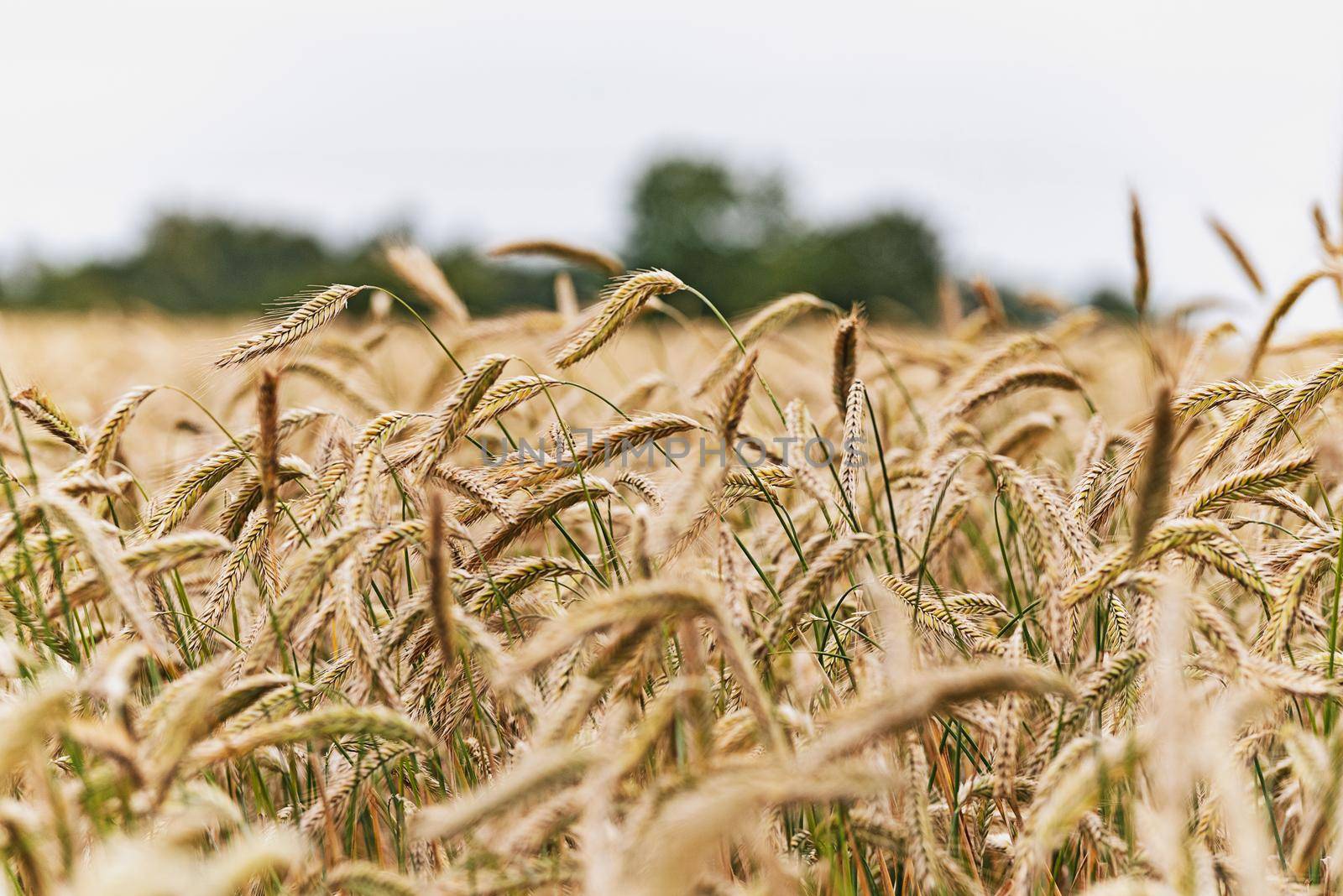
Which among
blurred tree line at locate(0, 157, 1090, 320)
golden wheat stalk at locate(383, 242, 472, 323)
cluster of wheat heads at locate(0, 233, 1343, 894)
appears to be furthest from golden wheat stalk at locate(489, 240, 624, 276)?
blurred tree line at locate(0, 157, 1090, 320)

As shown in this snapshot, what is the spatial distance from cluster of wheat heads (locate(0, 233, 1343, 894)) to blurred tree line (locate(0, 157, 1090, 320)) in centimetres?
2215

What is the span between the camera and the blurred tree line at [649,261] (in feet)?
116

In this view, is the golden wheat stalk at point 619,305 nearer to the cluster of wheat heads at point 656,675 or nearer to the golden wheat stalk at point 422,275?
the cluster of wheat heads at point 656,675

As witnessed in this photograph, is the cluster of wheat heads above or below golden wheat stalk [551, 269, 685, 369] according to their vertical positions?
below

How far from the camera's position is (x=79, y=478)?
1.74 meters

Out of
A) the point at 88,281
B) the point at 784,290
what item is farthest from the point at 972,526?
the point at 88,281

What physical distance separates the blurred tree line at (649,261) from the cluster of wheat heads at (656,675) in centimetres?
2215

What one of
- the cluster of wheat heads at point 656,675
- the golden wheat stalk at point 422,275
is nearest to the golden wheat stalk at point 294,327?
the cluster of wheat heads at point 656,675

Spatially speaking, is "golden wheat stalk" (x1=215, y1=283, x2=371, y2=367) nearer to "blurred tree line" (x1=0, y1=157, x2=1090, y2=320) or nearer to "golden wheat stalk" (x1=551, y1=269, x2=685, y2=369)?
"golden wheat stalk" (x1=551, y1=269, x2=685, y2=369)

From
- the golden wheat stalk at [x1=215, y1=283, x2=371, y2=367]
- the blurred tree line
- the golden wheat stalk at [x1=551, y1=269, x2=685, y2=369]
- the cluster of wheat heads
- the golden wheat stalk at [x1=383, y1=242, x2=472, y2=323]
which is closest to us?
the cluster of wheat heads

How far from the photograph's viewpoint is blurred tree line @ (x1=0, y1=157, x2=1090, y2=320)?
35469 millimetres

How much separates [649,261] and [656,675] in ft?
142

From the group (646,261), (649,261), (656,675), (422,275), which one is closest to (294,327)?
(656,675)

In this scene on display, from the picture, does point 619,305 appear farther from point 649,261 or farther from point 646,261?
point 649,261
